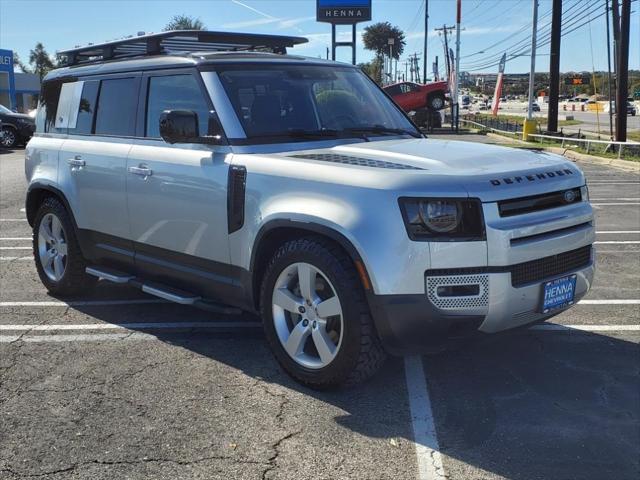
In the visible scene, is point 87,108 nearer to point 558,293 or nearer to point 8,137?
point 558,293

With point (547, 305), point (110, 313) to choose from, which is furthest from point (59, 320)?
point (547, 305)

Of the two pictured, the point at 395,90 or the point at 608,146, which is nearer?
the point at 608,146

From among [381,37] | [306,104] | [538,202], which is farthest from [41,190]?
[381,37]

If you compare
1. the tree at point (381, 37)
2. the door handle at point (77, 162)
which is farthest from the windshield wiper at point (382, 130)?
the tree at point (381, 37)

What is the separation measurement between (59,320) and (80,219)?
0.82m

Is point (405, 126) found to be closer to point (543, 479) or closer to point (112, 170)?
point (112, 170)

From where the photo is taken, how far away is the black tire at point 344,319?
361 centimetres

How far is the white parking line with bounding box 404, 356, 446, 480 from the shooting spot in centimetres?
315

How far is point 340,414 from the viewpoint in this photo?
12.2 ft

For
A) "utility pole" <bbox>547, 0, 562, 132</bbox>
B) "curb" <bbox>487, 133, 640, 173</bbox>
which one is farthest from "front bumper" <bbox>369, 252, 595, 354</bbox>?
"utility pole" <bbox>547, 0, 562, 132</bbox>

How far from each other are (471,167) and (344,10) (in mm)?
28176

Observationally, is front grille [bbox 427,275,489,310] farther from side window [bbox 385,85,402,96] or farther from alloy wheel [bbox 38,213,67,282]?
side window [bbox 385,85,402,96]

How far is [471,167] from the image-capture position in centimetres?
373

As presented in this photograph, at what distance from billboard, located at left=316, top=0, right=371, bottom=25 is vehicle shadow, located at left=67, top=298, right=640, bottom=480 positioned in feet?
88.1
